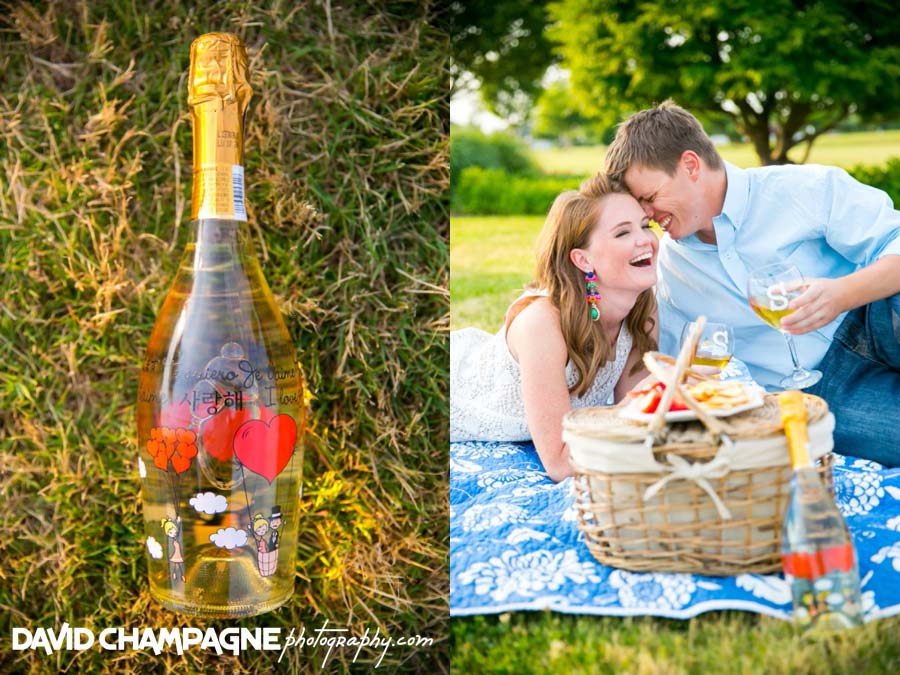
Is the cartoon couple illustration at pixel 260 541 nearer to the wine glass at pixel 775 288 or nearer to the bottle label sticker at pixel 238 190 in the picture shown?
the bottle label sticker at pixel 238 190

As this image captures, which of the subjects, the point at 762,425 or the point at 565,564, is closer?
the point at 762,425

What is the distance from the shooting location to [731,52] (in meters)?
4.18

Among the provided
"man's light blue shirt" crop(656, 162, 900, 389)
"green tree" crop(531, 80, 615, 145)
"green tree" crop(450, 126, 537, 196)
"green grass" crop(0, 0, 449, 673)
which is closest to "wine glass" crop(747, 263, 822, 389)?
"man's light blue shirt" crop(656, 162, 900, 389)

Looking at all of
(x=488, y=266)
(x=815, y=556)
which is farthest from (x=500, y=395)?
(x=488, y=266)

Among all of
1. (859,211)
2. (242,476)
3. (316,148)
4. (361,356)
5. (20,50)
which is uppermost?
(20,50)

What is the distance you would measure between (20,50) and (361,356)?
0.88 meters

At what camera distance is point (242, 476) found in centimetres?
130

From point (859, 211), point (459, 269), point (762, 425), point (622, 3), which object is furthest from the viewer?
point (622, 3)

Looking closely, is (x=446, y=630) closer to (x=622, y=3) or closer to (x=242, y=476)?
(x=242, y=476)

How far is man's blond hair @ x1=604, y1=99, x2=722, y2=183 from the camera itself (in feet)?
5.93

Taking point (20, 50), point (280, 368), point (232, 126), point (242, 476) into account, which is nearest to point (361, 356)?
point (280, 368)

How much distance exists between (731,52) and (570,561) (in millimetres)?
3582

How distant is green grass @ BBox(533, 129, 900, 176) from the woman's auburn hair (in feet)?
11.0

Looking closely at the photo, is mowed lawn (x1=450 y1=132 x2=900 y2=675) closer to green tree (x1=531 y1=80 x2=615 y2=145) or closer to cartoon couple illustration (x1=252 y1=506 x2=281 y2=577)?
cartoon couple illustration (x1=252 y1=506 x2=281 y2=577)
